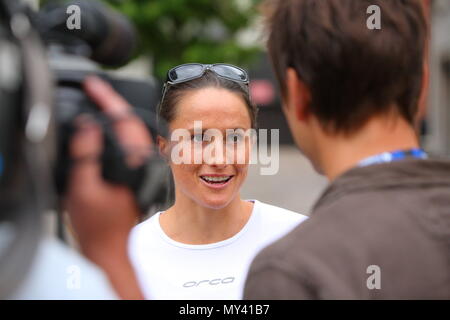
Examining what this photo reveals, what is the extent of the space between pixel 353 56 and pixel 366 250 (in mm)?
319

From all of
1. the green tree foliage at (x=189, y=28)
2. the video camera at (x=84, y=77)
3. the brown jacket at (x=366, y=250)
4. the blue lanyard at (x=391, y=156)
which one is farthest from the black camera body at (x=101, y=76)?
the green tree foliage at (x=189, y=28)

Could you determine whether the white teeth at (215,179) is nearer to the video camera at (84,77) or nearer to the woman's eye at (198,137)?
the woman's eye at (198,137)

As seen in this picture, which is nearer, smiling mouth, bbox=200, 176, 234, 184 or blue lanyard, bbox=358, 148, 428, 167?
blue lanyard, bbox=358, 148, 428, 167

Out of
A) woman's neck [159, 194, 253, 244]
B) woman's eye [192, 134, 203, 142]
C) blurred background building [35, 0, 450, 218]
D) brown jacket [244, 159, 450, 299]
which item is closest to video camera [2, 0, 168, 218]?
brown jacket [244, 159, 450, 299]

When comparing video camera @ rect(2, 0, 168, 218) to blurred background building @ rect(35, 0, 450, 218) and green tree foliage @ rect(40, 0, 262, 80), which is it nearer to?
blurred background building @ rect(35, 0, 450, 218)

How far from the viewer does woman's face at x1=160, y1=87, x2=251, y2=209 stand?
1.83m

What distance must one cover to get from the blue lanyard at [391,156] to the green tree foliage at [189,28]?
8.58 meters

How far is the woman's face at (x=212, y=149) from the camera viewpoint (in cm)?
183

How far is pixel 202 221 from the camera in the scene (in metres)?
1.87

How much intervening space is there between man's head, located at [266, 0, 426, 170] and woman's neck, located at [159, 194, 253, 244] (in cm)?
75

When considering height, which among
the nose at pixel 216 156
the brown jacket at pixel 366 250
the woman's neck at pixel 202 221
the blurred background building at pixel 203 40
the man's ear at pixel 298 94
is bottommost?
the woman's neck at pixel 202 221

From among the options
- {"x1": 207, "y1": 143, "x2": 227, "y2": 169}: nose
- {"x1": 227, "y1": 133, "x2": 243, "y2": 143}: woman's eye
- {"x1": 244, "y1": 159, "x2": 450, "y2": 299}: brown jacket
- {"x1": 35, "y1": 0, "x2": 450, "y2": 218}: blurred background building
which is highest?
{"x1": 35, "y1": 0, "x2": 450, "y2": 218}: blurred background building
